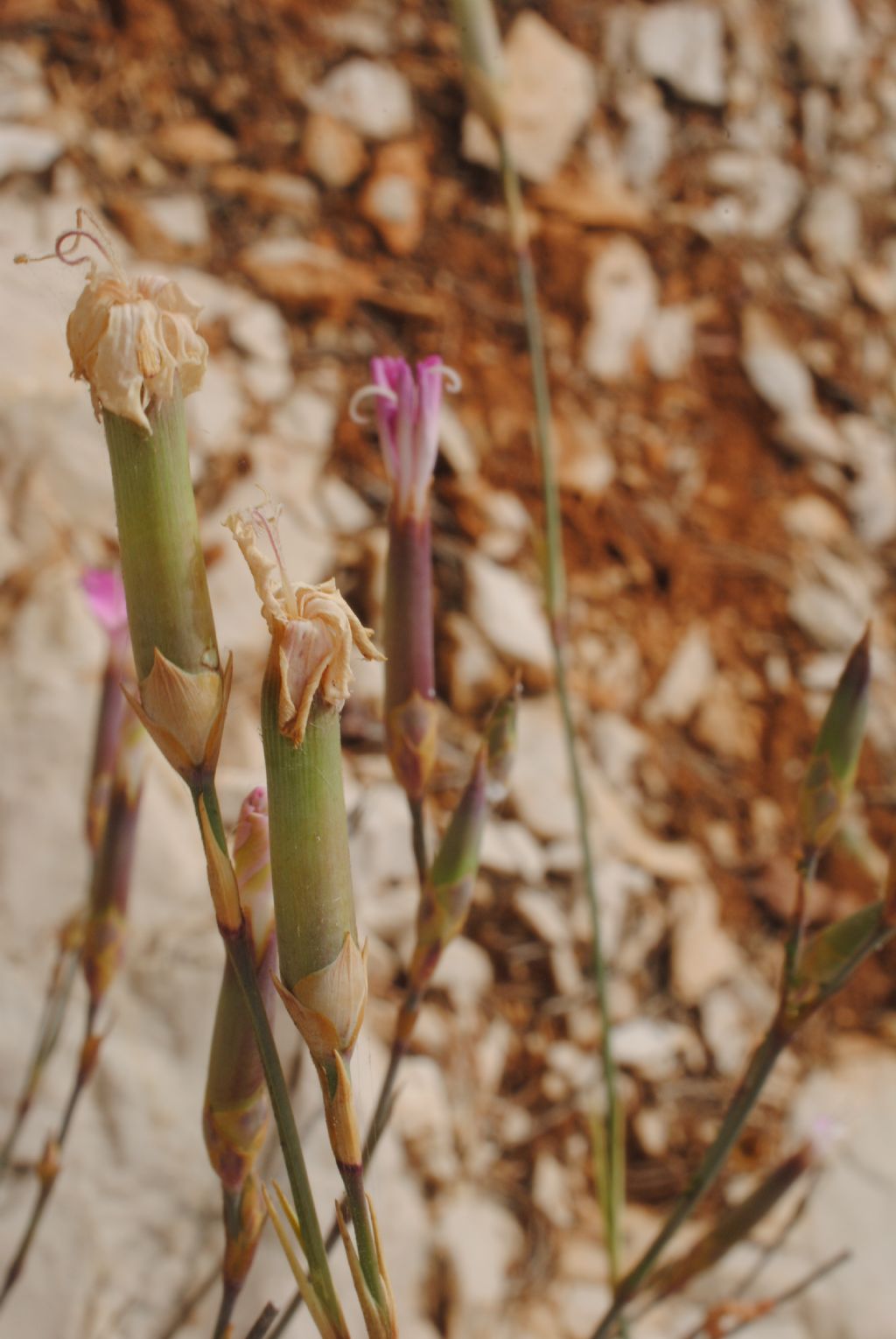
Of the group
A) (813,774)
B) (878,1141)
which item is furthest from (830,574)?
(813,774)

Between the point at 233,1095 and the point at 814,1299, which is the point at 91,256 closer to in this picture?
the point at 233,1095

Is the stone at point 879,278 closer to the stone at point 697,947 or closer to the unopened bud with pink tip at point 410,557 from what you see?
the stone at point 697,947

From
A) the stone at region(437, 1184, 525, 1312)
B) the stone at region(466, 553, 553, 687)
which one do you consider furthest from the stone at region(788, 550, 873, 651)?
the stone at region(437, 1184, 525, 1312)

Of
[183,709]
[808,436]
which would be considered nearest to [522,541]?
[808,436]

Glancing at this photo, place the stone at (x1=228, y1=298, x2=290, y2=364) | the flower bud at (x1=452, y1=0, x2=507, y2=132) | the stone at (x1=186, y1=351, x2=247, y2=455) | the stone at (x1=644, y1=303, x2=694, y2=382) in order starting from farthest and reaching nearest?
the stone at (x1=644, y1=303, x2=694, y2=382)
the stone at (x1=228, y1=298, x2=290, y2=364)
the stone at (x1=186, y1=351, x2=247, y2=455)
the flower bud at (x1=452, y1=0, x2=507, y2=132)


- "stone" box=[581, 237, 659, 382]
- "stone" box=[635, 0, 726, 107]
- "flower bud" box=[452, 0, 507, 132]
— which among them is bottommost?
"flower bud" box=[452, 0, 507, 132]

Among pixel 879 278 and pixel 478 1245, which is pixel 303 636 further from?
pixel 879 278

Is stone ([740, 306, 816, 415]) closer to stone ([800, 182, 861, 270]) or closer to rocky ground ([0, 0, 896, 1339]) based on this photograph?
rocky ground ([0, 0, 896, 1339])
